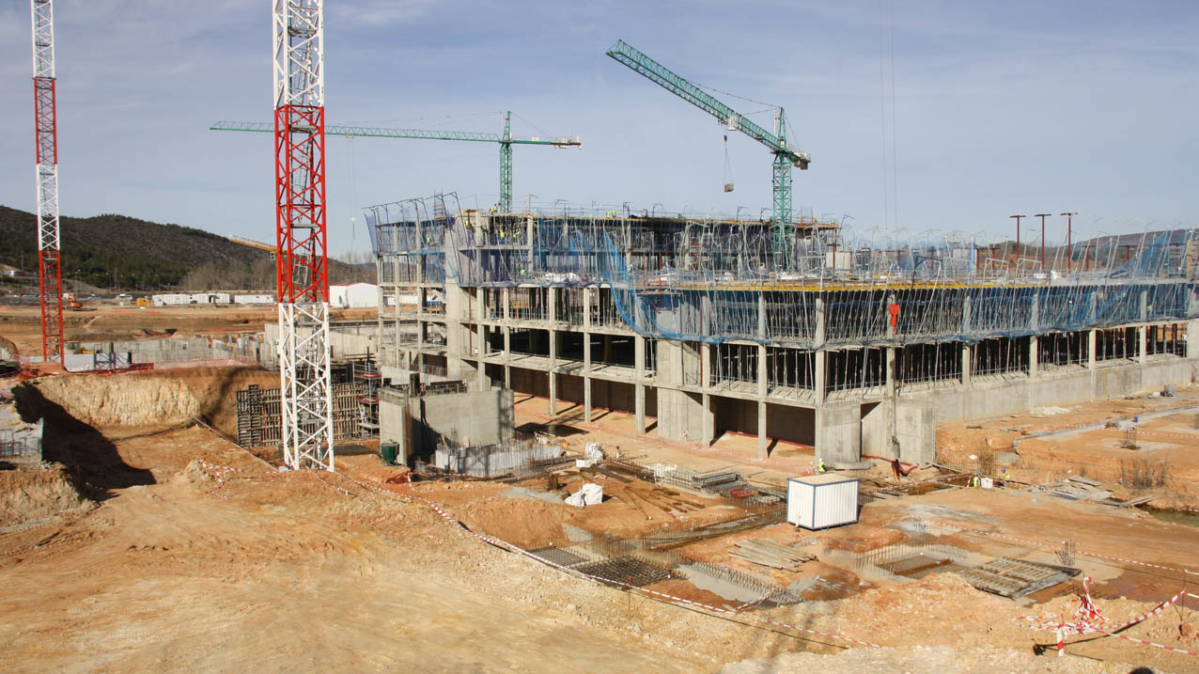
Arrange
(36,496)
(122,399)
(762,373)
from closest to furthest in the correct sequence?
1. (36,496)
2. (762,373)
3. (122,399)

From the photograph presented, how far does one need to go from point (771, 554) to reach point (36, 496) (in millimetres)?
17650

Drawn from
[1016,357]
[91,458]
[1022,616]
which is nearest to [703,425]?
[1016,357]

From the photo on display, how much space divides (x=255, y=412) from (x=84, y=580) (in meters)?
19.3

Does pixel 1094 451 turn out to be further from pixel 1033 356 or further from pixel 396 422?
pixel 396 422

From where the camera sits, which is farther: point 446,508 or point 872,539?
point 446,508

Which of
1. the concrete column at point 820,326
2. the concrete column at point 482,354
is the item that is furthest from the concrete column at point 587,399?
the concrete column at point 820,326

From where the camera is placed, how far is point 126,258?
154500mm

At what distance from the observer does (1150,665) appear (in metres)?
12.9

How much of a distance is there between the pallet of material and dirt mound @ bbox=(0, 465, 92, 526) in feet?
53.5

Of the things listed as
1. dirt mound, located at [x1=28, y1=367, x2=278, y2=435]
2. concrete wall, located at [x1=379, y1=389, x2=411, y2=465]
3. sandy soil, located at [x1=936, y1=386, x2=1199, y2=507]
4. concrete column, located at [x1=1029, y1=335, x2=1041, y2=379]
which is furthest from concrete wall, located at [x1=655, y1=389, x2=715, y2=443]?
dirt mound, located at [x1=28, y1=367, x2=278, y2=435]

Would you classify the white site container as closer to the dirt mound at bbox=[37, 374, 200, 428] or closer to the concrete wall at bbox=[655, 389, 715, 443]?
the concrete wall at bbox=[655, 389, 715, 443]

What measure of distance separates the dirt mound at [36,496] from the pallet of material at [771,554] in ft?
53.5

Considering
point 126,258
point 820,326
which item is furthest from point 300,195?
point 126,258

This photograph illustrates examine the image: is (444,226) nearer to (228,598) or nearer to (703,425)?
(703,425)
